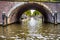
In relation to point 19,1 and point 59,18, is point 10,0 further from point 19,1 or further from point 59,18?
point 59,18

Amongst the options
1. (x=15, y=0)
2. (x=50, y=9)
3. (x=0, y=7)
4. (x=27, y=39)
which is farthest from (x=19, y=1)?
(x=27, y=39)

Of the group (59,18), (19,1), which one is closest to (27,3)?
(19,1)

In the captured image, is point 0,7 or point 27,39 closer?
point 27,39

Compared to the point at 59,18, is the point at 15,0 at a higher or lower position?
higher

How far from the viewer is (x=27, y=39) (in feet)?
39.1

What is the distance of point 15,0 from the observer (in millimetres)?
25781

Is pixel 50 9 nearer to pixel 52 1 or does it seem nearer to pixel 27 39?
pixel 52 1

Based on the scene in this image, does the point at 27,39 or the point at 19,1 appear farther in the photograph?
the point at 19,1

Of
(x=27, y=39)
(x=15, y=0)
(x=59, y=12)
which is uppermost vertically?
(x=15, y=0)

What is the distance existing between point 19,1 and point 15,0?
54cm

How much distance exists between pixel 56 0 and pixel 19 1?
4903 mm

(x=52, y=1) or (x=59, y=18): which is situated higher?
(x=52, y=1)

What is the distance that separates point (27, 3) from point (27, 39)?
48.0 ft

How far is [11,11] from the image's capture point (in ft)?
84.0
